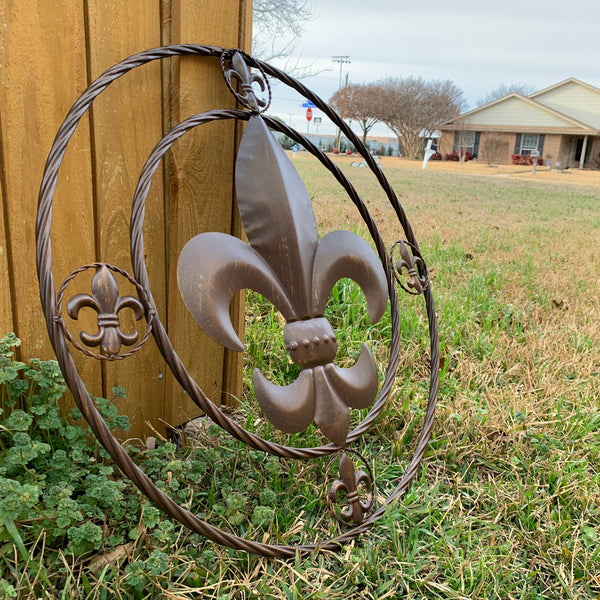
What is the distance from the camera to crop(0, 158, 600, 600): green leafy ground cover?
1.49 meters

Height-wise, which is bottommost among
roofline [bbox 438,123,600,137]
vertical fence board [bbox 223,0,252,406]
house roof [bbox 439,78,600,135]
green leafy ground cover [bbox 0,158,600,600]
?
green leafy ground cover [bbox 0,158,600,600]

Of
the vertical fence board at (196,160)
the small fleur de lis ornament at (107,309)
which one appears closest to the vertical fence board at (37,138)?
the vertical fence board at (196,160)

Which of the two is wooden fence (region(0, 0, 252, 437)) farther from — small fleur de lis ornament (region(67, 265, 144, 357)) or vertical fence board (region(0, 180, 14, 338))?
small fleur de lis ornament (region(67, 265, 144, 357))

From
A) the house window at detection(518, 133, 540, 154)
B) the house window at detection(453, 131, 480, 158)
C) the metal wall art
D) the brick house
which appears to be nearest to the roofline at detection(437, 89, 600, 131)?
the brick house

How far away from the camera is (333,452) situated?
1.74 m

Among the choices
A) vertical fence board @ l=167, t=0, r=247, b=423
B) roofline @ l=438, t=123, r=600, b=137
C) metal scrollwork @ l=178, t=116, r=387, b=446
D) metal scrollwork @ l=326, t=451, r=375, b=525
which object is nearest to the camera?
metal scrollwork @ l=178, t=116, r=387, b=446

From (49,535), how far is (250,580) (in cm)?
58

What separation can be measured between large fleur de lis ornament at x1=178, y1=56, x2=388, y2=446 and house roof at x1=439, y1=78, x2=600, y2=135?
127 ft

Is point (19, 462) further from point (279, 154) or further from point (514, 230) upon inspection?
point (514, 230)

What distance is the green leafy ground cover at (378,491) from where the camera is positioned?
4.88 ft

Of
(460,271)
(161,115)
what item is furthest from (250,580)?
(460,271)

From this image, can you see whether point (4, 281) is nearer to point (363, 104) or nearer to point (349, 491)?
point (349, 491)

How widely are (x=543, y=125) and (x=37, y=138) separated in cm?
3992

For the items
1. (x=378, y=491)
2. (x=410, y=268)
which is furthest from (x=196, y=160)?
(x=378, y=491)
